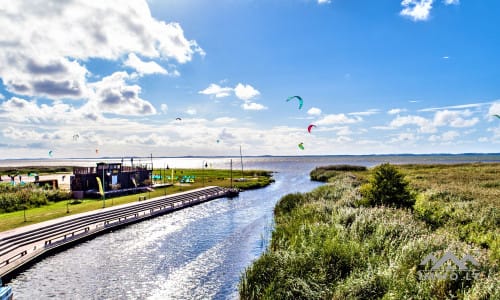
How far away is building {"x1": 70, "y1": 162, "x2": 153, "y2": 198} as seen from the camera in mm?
46844

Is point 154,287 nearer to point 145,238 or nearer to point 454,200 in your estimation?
point 145,238

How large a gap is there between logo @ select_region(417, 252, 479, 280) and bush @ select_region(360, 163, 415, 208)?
14.3 meters

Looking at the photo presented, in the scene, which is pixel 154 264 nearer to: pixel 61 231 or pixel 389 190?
pixel 61 231

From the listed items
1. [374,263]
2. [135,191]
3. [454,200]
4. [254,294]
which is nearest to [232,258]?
[254,294]

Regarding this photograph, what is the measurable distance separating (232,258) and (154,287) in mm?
6565

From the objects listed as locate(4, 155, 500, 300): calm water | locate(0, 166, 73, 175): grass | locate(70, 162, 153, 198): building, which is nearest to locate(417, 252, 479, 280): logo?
locate(4, 155, 500, 300): calm water

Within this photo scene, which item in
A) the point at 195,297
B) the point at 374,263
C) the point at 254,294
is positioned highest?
the point at 374,263

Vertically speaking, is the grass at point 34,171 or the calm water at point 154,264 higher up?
the grass at point 34,171

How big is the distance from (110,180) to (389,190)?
43439mm

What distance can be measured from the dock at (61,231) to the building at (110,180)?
8.99 metres

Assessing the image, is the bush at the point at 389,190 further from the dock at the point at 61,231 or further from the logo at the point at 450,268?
the dock at the point at 61,231

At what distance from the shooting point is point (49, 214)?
3262 cm

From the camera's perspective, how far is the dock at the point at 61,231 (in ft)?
68.2

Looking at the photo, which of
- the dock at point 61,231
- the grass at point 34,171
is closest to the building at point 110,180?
the dock at point 61,231
